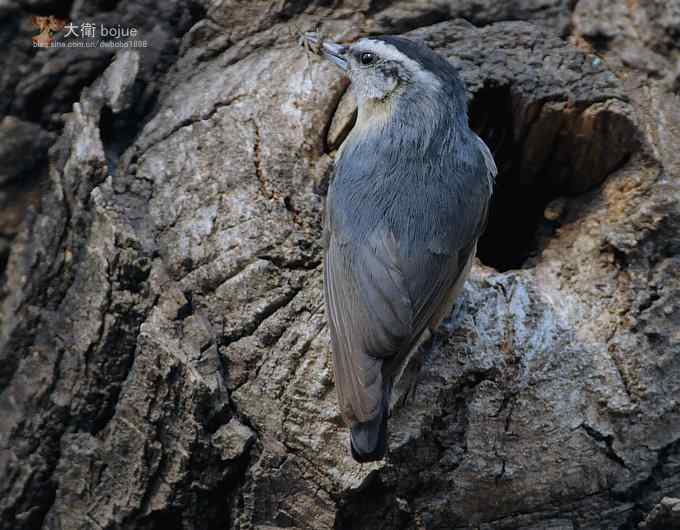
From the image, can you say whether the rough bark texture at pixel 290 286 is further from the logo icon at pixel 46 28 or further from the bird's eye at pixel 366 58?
the bird's eye at pixel 366 58

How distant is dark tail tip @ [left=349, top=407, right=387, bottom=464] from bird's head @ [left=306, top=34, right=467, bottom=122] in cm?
121

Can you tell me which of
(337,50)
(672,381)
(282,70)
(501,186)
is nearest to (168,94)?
(282,70)

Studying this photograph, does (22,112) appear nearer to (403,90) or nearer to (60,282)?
(60,282)

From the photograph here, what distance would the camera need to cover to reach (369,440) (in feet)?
7.62

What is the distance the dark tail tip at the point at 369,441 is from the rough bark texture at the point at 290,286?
8.2 inches

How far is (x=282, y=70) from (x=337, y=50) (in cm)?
22

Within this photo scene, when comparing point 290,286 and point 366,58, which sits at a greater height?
point 366,58

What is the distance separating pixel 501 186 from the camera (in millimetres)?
3496

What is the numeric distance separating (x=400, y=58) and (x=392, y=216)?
2.10 feet

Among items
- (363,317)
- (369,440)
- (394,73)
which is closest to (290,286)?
(363,317)

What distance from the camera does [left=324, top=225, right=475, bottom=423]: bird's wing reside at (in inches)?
94.6

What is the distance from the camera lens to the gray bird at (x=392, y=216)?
2.46 m
